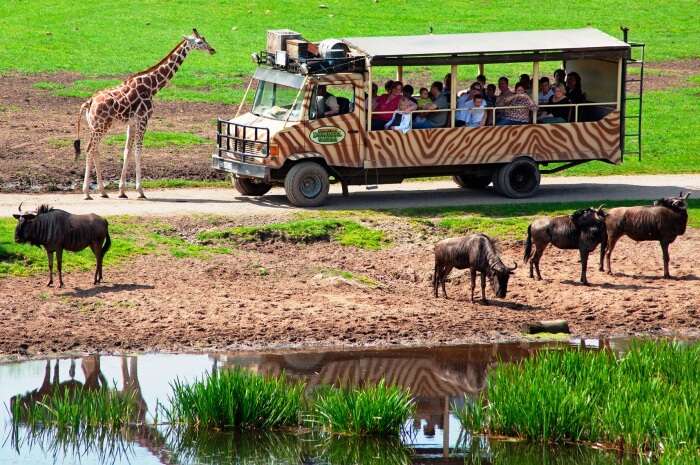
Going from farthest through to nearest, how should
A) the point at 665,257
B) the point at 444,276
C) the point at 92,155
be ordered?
the point at 92,155 < the point at 665,257 < the point at 444,276

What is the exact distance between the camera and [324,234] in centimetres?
2495

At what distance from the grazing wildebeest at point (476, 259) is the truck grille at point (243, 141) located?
19.0 feet

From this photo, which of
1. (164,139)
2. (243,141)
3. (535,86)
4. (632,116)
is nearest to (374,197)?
(243,141)

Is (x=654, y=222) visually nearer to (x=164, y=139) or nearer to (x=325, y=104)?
(x=325, y=104)

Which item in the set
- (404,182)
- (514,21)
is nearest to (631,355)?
(404,182)

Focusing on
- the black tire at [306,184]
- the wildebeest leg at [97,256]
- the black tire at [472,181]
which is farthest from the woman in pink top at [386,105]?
the wildebeest leg at [97,256]

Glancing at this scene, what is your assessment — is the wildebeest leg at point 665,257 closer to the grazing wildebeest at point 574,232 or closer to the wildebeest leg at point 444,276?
the grazing wildebeest at point 574,232

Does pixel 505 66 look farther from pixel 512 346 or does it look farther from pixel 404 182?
pixel 512 346

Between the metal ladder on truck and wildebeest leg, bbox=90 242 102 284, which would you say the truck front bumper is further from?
the metal ladder on truck

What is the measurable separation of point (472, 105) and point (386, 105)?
1.67m

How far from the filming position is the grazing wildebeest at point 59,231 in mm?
21094

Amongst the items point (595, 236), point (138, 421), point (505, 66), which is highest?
point (505, 66)

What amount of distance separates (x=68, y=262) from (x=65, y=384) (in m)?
4.92

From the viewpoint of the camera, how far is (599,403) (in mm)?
16812
